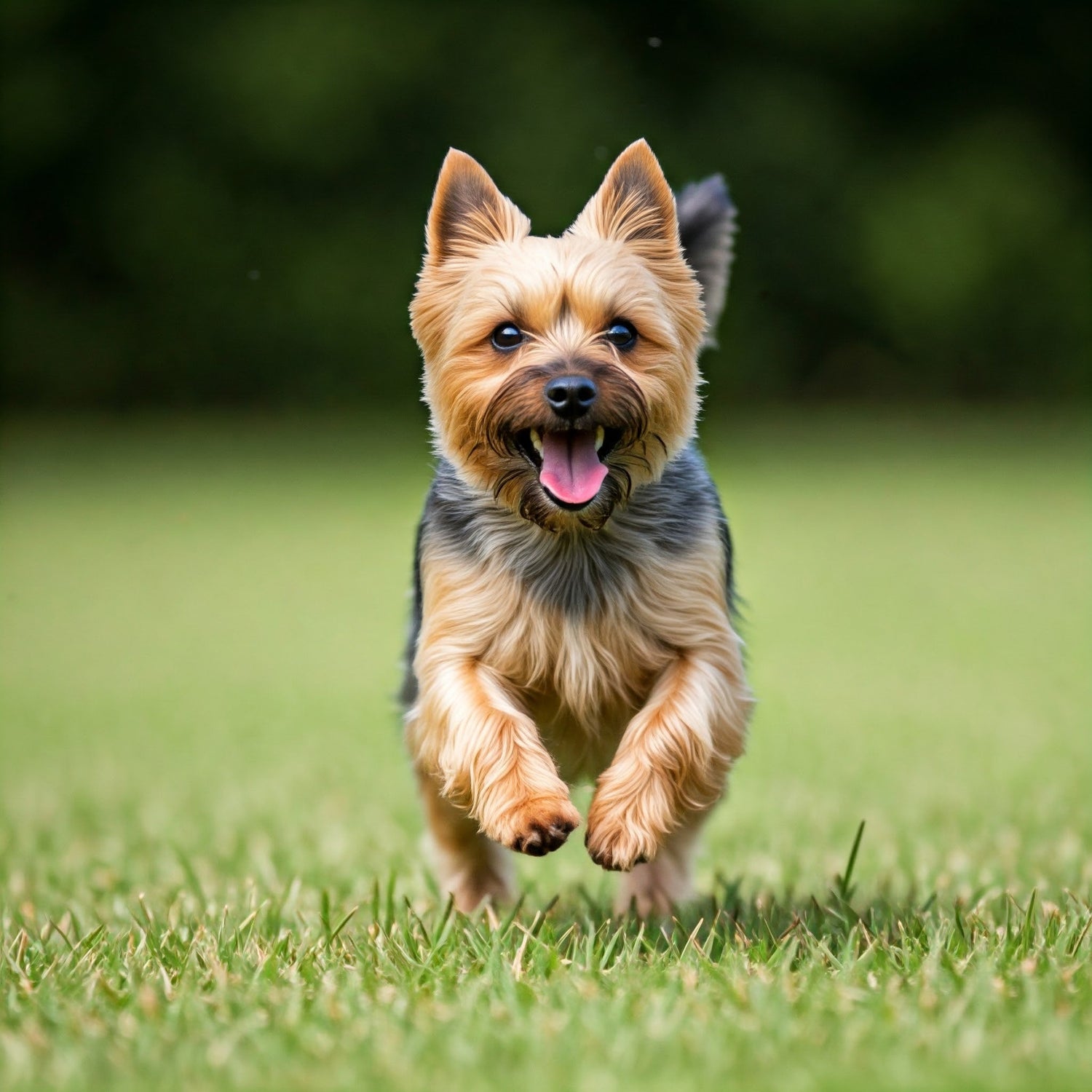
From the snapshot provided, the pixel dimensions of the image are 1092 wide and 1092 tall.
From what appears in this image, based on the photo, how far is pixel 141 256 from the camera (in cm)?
2333

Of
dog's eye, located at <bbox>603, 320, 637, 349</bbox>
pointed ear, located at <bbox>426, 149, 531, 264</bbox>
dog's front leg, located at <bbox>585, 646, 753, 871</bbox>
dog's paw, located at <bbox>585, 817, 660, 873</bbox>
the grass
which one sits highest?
pointed ear, located at <bbox>426, 149, 531, 264</bbox>

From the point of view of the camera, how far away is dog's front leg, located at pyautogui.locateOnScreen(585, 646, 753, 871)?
139 inches

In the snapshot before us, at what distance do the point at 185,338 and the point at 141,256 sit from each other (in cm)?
138

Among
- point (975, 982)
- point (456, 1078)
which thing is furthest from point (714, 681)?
point (456, 1078)

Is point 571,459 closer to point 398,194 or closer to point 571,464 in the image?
point 571,464

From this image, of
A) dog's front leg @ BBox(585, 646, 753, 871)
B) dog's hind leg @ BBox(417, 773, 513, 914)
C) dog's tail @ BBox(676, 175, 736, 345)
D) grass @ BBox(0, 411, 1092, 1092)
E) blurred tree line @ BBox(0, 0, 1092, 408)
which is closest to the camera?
grass @ BBox(0, 411, 1092, 1092)

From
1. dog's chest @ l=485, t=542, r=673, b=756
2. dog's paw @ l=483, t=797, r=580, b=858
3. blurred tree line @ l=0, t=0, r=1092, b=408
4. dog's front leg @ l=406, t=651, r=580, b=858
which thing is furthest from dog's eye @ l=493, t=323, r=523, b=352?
blurred tree line @ l=0, t=0, r=1092, b=408

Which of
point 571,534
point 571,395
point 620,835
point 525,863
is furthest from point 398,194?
point 620,835

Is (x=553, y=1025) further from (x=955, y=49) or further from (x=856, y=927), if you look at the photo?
(x=955, y=49)

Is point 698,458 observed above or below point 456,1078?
above

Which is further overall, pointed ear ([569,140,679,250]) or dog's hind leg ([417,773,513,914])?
dog's hind leg ([417,773,513,914])

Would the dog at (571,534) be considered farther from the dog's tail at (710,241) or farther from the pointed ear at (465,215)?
the dog's tail at (710,241)

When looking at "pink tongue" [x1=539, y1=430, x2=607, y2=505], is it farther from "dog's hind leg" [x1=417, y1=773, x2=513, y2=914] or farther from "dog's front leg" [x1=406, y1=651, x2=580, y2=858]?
"dog's hind leg" [x1=417, y1=773, x2=513, y2=914]

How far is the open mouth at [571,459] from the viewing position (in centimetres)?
357
